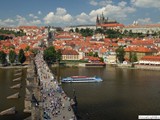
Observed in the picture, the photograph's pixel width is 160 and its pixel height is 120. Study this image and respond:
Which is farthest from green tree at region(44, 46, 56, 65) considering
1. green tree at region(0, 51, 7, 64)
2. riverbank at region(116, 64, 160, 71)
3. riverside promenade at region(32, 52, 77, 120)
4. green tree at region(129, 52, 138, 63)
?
riverside promenade at region(32, 52, 77, 120)

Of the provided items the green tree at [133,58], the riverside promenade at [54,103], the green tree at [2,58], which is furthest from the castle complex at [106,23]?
the riverside promenade at [54,103]

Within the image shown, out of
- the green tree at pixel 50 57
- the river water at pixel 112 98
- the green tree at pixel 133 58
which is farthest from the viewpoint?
the green tree at pixel 133 58

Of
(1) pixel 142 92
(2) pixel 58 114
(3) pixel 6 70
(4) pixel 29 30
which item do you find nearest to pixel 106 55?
(3) pixel 6 70

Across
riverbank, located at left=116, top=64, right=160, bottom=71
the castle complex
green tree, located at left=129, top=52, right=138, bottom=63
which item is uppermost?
the castle complex

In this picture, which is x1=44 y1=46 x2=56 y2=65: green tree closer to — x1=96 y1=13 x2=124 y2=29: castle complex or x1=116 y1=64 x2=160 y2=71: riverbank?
x1=116 y1=64 x2=160 y2=71: riverbank

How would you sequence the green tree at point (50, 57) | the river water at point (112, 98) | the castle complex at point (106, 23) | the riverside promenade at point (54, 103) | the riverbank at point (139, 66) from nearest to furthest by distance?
the riverside promenade at point (54, 103) < the river water at point (112, 98) < the riverbank at point (139, 66) < the green tree at point (50, 57) < the castle complex at point (106, 23)

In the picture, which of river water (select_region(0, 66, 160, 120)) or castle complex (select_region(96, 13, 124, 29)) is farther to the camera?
castle complex (select_region(96, 13, 124, 29))

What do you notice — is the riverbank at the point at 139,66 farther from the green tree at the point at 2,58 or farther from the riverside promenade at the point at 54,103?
the riverside promenade at the point at 54,103

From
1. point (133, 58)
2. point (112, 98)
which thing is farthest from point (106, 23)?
point (112, 98)

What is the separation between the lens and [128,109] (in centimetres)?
2562

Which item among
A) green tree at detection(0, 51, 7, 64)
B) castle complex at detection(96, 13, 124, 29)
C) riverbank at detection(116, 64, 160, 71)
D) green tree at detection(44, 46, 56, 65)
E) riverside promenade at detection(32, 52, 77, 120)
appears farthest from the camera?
castle complex at detection(96, 13, 124, 29)

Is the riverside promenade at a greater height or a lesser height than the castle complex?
lesser

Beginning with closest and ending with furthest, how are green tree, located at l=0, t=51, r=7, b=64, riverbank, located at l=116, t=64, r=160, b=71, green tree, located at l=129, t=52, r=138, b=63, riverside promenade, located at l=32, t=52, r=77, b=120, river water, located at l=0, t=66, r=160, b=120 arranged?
riverside promenade, located at l=32, t=52, r=77, b=120, river water, located at l=0, t=66, r=160, b=120, riverbank, located at l=116, t=64, r=160, b=71, green tree, located at l=0, t=51, r=7, b=64, green tree, located at l=129, t=52, r=138, b=63

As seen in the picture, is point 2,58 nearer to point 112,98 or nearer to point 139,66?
point 139,66
